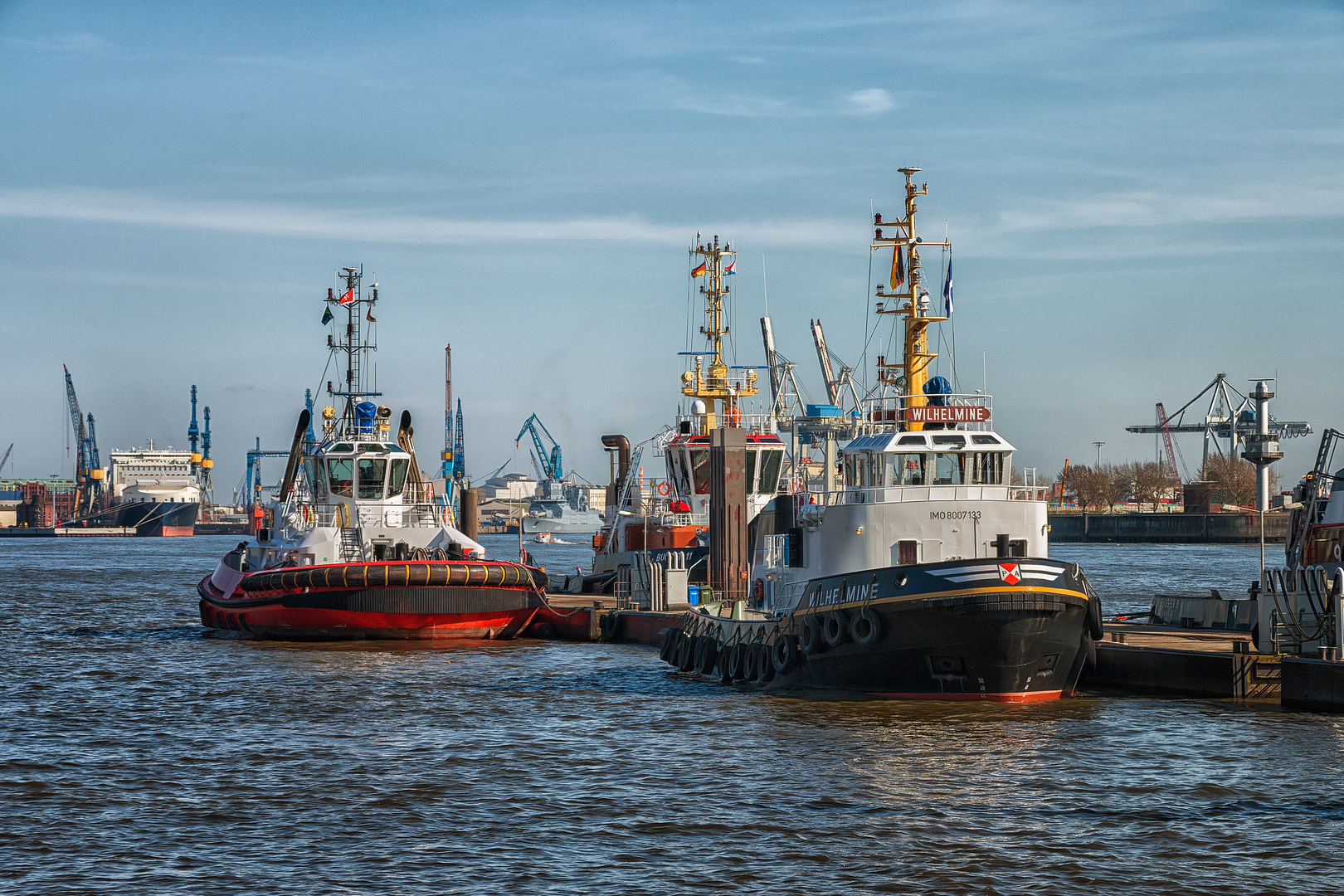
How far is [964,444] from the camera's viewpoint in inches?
950

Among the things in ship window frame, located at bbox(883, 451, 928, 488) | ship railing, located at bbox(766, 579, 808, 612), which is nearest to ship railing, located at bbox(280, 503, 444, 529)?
ship railing, located at bbox(766, 579, 808, 612)

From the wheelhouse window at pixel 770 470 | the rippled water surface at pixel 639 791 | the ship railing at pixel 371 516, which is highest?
the wheelhouse window at pixel 770 470

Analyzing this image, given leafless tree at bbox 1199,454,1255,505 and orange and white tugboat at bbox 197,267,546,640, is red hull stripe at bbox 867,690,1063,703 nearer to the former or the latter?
orange and white tugboat at bbox 197,267,546,640

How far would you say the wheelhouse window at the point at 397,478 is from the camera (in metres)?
39.8

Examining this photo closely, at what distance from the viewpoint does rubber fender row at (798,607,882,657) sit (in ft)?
71.9

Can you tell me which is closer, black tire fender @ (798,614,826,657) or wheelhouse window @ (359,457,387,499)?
black tire fender @ (798,614,826,657)

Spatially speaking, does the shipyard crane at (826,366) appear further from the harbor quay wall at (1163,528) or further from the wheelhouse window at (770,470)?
the wheelhouse window at (770,470)

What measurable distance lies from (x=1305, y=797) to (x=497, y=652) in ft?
71.7

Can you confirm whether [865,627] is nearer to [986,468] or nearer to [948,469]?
[948,469]

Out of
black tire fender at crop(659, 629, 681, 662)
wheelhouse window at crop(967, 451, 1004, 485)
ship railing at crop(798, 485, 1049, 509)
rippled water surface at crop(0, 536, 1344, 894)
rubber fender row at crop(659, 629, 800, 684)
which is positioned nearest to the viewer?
rippled water surface at crop(0, 536, 1344, 894)

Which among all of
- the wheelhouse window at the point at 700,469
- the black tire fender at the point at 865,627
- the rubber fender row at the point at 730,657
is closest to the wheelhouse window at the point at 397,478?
the wheelhouse window at the point at 700,469

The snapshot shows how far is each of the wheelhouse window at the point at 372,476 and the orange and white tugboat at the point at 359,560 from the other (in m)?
0.03

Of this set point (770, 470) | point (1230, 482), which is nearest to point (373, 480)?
point (770, 470)

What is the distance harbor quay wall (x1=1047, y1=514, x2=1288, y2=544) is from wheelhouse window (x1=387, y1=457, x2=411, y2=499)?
9800cm
